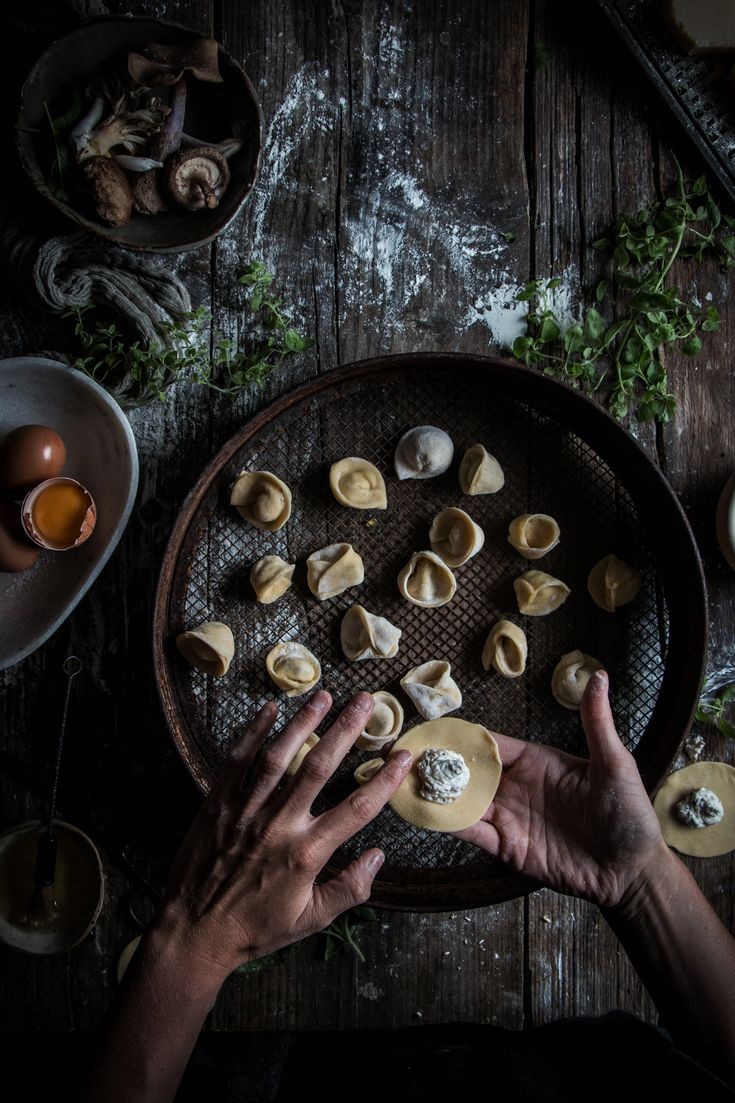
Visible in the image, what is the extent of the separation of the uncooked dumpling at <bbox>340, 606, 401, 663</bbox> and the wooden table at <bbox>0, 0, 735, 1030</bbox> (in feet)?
1.53

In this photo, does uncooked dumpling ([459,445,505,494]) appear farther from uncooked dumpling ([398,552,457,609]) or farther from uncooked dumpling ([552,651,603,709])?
uncooked dumpling ([552,651,603,709])

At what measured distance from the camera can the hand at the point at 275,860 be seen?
4.25ft

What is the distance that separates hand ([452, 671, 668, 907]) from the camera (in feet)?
4.74

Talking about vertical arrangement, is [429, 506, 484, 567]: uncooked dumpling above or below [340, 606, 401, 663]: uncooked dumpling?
above

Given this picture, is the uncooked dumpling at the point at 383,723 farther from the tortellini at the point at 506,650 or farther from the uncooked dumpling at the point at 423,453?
the uncooked dumpling at the point at 423,453

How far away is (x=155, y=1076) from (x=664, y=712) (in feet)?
3.93

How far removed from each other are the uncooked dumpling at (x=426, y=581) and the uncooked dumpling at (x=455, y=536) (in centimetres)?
3

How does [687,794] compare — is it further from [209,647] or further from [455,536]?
[209,647]

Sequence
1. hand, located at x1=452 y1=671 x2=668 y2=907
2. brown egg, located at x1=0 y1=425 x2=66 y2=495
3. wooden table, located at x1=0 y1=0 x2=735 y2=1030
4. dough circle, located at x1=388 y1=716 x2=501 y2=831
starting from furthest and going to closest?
wooden table, located at x1=0 y1=0 x2=735 y2=1030 → brown egg, located at x1=0 y1=425 x2=66 y2=495 → dough circle, located at x1=388 y1=716 x2=501 y2=831 → hand, located at x1=452 y1=671 x2=668 y2=907

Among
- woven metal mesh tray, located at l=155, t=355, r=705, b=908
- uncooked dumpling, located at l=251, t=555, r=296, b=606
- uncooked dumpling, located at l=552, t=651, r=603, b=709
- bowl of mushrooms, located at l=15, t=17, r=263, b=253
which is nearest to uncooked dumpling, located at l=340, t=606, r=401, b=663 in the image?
woven metal mesh tray, located at l=155, t=355, r=705, b=908

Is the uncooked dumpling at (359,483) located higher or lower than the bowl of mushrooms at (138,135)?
lower

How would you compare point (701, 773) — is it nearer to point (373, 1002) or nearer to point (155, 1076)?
point (373, 1002)

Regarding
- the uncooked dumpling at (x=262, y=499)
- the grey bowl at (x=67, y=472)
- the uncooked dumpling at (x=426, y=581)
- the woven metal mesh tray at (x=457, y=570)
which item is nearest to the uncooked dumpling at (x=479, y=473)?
the woven metal mesh tray at (x=457, y=570)

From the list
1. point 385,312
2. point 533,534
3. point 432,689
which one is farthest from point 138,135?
point 432,689
